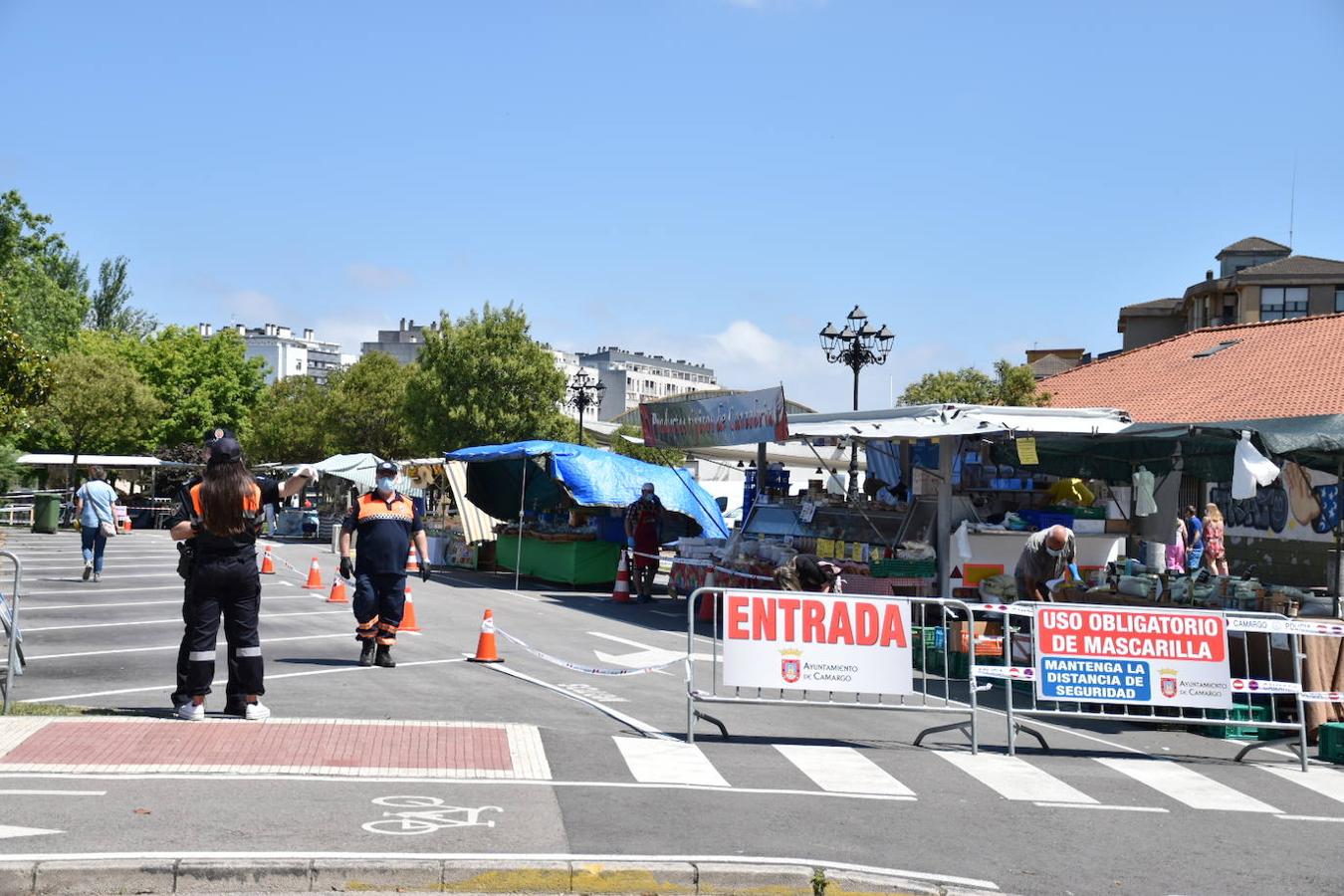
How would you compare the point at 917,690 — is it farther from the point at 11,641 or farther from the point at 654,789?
the point at 11,641

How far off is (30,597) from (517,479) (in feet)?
40.7

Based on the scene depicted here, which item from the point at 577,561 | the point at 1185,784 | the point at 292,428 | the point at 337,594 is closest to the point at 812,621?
the point at 1185,784

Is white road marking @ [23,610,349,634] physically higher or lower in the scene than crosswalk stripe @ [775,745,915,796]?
higher

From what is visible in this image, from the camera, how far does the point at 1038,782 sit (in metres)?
9.00

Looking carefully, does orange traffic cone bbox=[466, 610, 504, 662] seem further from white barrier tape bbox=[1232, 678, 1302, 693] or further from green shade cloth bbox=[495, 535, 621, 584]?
green shade cloth bbox=[495, 535, 621, 584]

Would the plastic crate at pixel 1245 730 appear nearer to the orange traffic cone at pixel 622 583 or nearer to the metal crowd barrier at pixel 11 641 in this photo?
the metal crowd barrier at pixel 11 641

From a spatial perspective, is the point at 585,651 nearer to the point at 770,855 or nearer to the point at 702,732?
the point at 702,732

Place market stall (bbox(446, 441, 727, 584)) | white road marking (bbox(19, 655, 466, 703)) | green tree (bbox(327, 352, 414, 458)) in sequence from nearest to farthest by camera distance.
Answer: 1. white road marking (bbox(19, 655, 466, 703))
2. market stall (bbox(446, 441, 727, 584))
3. green tree (bbox(327, 352, 414, 458))

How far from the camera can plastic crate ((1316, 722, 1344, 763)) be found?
10.5 meters

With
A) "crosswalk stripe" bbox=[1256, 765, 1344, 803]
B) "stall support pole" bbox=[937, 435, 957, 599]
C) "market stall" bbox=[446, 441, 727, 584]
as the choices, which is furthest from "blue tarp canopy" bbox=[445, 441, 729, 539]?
"crosswalk stripe" bbox=[1256, 765, 1344, 803]

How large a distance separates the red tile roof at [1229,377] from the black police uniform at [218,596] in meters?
21.4

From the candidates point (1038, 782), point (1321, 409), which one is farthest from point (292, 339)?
point (1038, 782)

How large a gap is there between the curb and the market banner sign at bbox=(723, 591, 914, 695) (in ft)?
12.1

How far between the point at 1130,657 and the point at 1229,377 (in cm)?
2325
